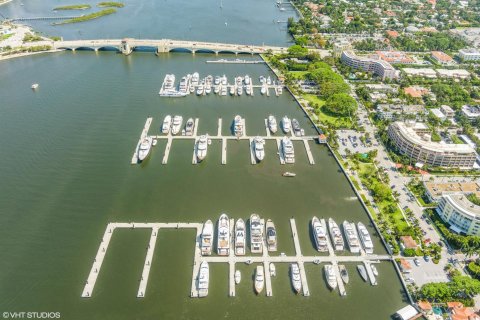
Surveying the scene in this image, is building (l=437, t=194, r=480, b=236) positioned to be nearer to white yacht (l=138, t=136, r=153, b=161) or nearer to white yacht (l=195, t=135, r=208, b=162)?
white yacht (l=195, t=135, r=208, b=162)

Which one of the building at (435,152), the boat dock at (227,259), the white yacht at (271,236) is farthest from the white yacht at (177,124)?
the building at (435,152)

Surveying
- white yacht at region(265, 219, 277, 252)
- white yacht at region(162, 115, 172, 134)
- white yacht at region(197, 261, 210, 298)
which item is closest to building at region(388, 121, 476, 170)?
white yacht at region(265, 219, 277, 252)

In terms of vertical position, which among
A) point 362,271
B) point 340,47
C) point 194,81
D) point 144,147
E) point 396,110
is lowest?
point 362,271

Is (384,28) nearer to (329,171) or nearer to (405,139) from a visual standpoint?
(405,139)

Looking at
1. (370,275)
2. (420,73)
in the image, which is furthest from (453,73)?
(370,275)

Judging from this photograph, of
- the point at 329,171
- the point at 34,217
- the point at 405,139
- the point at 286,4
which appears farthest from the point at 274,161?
the point at 286,4

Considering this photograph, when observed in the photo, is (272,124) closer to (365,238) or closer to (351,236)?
(351,236)
